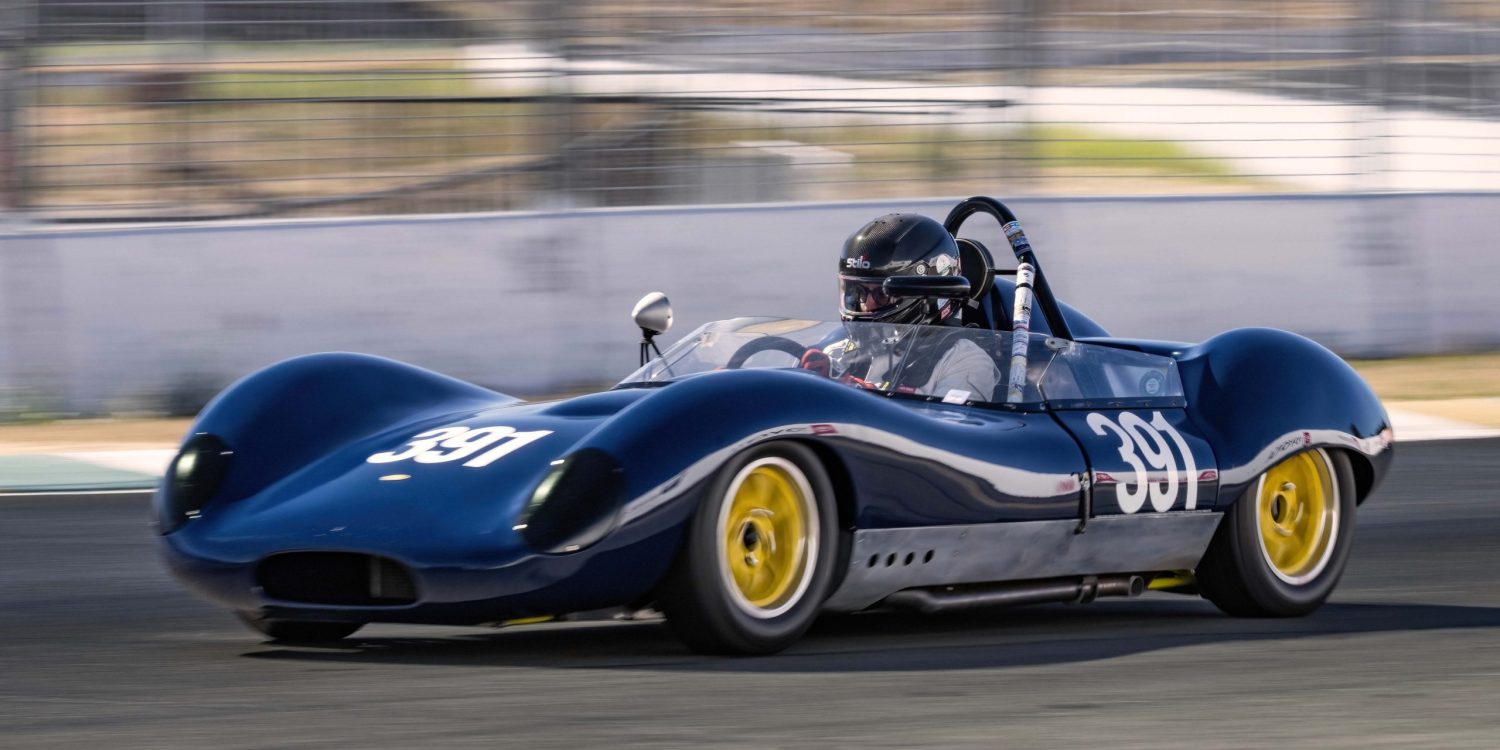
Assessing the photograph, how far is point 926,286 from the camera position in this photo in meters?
6.29

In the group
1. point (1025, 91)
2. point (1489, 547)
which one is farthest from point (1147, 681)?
point (1025, 91)

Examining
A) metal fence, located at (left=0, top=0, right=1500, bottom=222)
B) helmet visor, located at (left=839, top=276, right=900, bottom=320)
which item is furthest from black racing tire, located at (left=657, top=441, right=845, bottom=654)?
metal fence, located at (left=0, top=0, right=1500, bottom=222)

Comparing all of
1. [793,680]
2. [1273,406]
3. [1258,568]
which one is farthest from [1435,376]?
[793,680]

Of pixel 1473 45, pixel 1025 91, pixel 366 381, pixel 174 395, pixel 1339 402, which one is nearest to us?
pixel 366 381

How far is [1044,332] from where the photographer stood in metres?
6.86

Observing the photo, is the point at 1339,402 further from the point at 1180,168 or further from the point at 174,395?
the point at 1180,168

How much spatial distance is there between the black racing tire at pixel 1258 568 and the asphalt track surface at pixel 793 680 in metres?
0.09

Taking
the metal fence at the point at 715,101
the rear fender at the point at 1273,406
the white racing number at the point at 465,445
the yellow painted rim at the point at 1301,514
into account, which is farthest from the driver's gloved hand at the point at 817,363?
the metal fence at the point at 715,101

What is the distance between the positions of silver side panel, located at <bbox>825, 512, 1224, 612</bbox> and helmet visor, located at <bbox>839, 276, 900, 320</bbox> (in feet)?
2.97

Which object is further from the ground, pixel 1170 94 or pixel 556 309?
pixel 1170 94

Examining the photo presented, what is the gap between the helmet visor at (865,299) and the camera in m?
6.39

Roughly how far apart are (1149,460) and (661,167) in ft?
25.9

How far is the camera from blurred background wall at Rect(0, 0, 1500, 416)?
40.7 feet

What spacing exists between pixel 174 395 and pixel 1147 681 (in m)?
8.27
